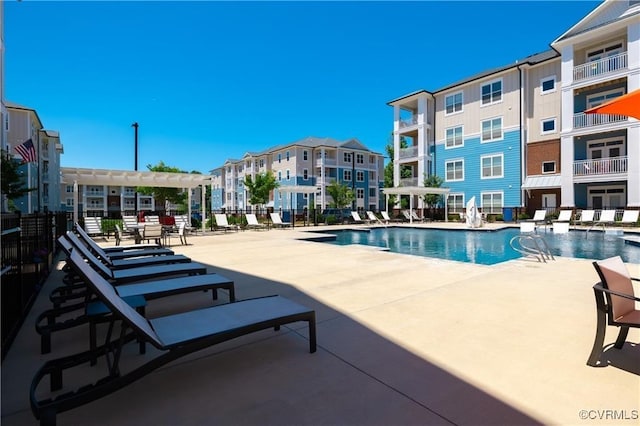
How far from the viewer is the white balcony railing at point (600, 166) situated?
21.2 m

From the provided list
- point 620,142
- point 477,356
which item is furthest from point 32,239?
point 620,142

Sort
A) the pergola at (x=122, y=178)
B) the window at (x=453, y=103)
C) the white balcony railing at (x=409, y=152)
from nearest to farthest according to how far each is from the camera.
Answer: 1. the pergola at (x=122, y=178)
2. the window at (x=453, y=103)
3. the white balcony railing at (x=409, y=152)

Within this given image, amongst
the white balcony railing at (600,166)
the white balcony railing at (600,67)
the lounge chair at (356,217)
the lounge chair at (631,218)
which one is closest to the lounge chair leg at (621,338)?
the lounge chair at (631,218)

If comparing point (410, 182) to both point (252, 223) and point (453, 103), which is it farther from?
point (252, 223)

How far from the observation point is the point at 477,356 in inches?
114

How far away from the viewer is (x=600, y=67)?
2219cm

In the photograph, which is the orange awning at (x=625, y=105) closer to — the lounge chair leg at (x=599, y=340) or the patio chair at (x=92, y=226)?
the lounge chair leg at (x=599, y=340)

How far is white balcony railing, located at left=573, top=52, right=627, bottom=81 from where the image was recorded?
69.8 ft

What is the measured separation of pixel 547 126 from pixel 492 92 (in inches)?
215

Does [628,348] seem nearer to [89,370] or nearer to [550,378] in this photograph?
[550,378]

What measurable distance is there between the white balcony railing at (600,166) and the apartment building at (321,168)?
25406 mm

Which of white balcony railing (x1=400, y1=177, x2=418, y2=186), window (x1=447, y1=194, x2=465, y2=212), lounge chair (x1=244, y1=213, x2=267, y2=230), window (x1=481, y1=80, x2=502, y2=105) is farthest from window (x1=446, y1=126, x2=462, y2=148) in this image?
lounge chair (x1=244, y1=213, x2=267, y2=230)

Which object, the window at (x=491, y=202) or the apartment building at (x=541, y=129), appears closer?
the apartment building at (x=541, y=129)

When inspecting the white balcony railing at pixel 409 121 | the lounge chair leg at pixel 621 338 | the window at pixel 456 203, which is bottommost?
the lounge chair leg at pixel 621 338
